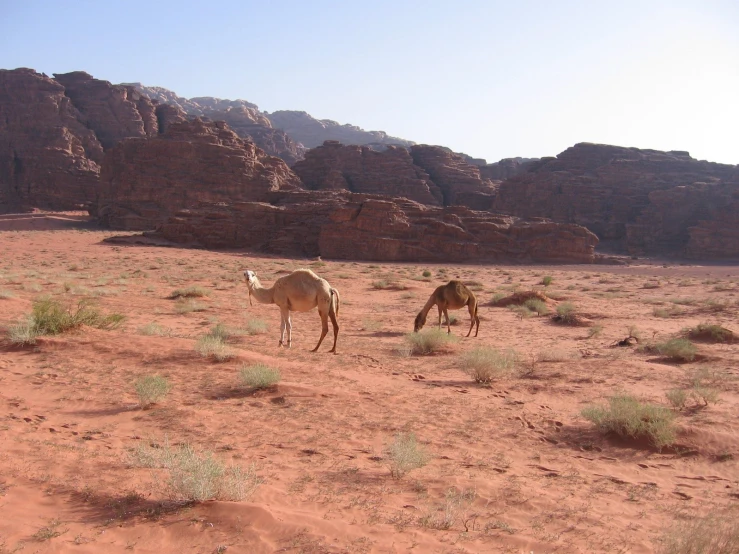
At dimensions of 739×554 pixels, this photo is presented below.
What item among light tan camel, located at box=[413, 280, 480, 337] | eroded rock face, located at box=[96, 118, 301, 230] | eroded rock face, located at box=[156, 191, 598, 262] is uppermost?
eroded rock face, located at box=[96, 118, 301, 230]

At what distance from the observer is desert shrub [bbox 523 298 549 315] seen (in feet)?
63.5

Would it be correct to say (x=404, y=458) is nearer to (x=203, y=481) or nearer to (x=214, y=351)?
(x=203, y=481)

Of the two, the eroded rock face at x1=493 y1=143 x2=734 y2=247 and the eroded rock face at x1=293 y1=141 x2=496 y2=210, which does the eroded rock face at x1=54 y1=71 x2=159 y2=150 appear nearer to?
the eroded rock face at x1=293 y1=141 x2=496 y2=210

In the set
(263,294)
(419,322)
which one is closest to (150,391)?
(263,294)

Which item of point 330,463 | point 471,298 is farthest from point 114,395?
point 471,298

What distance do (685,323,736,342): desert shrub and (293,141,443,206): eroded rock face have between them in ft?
277

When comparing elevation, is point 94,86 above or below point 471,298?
above

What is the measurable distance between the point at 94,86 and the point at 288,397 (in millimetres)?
121229

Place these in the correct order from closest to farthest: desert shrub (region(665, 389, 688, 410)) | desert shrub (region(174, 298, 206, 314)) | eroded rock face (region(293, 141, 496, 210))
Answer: desert shrub (region(665, 389, 688, 410)), desert shrub (region(174, 298, 206, 314)), eroded rock face (region(293, 141, 496, 210))

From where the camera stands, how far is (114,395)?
744 centimetres

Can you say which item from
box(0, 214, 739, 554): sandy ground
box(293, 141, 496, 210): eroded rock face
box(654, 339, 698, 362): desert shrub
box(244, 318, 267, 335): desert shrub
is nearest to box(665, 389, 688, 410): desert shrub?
box(0, 214, 739, 554): sandy ground

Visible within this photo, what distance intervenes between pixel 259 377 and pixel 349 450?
251cm

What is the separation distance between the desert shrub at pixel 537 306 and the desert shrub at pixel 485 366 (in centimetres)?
1022

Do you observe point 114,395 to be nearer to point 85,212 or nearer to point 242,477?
point 242,477
